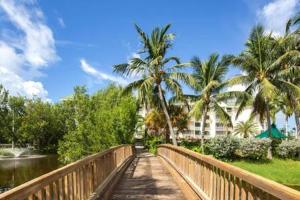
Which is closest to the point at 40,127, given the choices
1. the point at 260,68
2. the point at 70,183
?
the point at 260,68

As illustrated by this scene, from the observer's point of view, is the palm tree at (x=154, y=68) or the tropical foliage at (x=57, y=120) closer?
the palm tree at (x=154, y=68)

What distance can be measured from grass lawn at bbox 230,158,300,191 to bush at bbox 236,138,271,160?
531mm

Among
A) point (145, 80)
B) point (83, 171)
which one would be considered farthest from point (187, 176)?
point (145, 80)

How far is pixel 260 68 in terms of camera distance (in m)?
30.5

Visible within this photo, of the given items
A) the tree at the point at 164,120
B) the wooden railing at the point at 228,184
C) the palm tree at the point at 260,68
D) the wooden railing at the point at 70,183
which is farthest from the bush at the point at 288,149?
the wooden railing at the point at 70,183

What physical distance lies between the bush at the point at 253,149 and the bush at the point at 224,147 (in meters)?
0.48

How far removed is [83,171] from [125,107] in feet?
73.6

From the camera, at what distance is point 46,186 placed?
445cm

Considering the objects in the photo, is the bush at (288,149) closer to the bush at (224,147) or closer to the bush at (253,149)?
the bush at (253,149)

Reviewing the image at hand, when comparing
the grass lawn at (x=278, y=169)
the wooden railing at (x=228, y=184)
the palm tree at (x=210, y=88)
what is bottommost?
the grass lawn at (x=278, y=169)

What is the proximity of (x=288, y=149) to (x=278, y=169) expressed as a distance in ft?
16.0

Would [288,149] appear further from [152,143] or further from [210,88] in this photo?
[152,143]

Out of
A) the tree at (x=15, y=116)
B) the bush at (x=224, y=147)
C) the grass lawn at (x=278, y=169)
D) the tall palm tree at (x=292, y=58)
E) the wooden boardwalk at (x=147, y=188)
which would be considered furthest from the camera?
the tree at (x=15, y=116)

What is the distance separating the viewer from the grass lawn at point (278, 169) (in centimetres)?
2488
